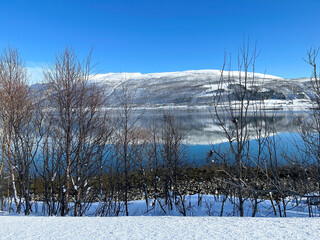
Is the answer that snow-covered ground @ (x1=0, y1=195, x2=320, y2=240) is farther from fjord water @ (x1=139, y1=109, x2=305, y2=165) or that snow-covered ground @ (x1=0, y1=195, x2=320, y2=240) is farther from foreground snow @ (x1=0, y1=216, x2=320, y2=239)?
fjord water @ (x1=139, y1=109, x2=305, y2=165)

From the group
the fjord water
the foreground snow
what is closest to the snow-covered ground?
the foreground snow

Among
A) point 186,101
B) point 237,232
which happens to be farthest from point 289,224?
point 186,101

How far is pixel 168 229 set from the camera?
274cm

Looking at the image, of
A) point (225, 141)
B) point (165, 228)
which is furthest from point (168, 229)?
point (225, 141)

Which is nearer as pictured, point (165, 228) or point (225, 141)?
point (165, 228)

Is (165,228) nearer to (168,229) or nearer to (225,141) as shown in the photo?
(168,229)

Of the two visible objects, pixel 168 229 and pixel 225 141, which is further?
pixel 225 141

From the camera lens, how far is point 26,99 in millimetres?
7828

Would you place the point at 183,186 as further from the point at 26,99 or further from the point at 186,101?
the point at 186,101

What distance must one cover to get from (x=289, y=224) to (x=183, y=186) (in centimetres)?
1233

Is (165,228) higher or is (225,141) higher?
(165,228)

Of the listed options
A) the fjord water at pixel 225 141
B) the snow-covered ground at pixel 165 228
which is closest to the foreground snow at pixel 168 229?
the snow-covered ground at pixel 165 228

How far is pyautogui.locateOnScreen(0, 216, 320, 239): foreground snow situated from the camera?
2525 mm

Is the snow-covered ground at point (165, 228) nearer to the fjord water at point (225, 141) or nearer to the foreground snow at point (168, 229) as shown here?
the foreground snow at point (168, 229)
